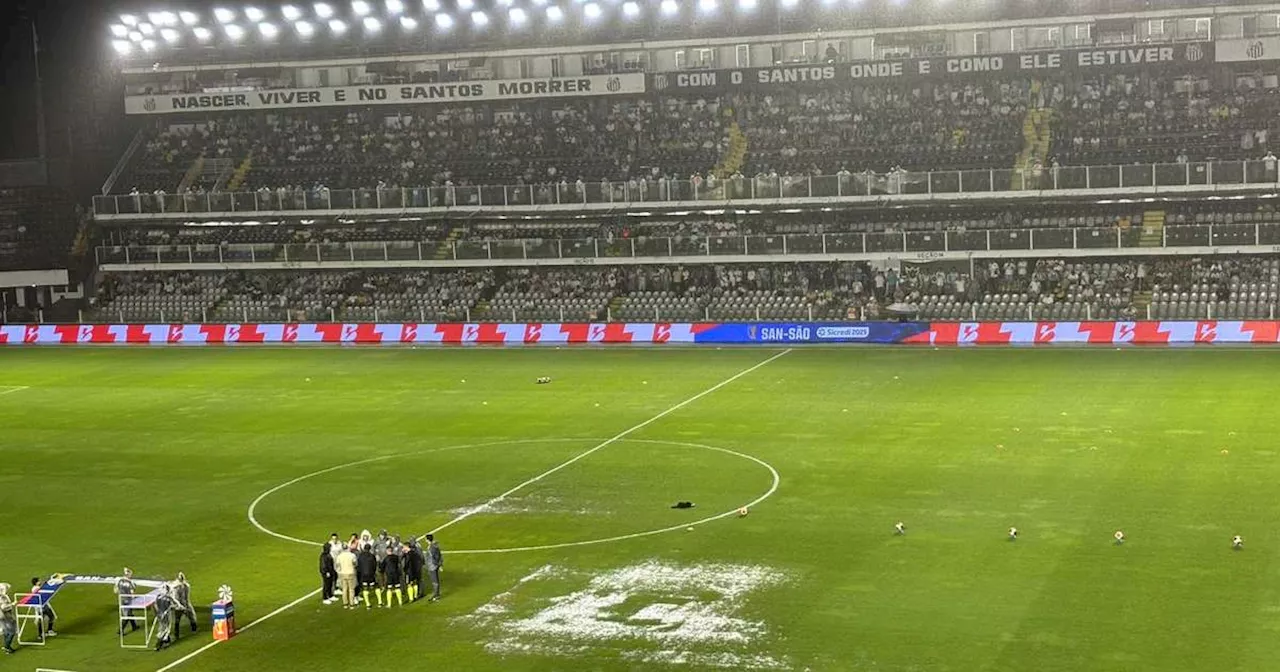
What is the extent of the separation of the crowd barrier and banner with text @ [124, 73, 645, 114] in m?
13.0

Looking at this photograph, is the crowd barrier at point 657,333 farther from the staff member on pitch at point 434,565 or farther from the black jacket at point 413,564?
the black jacket at point 413,564

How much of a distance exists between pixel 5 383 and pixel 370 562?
119ft

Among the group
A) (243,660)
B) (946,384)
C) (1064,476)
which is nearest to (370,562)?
(243,660)

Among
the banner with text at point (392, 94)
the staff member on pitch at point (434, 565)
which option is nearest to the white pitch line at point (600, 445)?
the staff member on pitch at point (434, 565)

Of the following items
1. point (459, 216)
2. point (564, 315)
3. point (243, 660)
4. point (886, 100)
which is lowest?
point (243, 660)

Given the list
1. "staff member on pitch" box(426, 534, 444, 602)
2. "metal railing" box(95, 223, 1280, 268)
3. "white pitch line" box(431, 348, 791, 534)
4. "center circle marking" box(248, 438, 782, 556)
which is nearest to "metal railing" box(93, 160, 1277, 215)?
"metal railing" box(95, 223, 1280, 268)

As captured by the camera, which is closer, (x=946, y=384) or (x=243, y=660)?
(x=243, y=660)

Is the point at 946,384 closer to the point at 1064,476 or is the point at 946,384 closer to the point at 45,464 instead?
the point at 1064,476

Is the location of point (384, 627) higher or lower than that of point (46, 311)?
lower

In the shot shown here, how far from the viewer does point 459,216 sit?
6756 cm

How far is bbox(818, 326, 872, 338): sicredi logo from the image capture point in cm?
5722

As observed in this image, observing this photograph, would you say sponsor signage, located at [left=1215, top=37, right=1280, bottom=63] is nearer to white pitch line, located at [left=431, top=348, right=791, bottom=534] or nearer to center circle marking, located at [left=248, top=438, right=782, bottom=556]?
white pitch line, located at [left=431, top=348, right=791, bottom=534]

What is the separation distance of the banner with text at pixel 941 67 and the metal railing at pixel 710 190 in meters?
6.50

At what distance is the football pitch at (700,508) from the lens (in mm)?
23266
